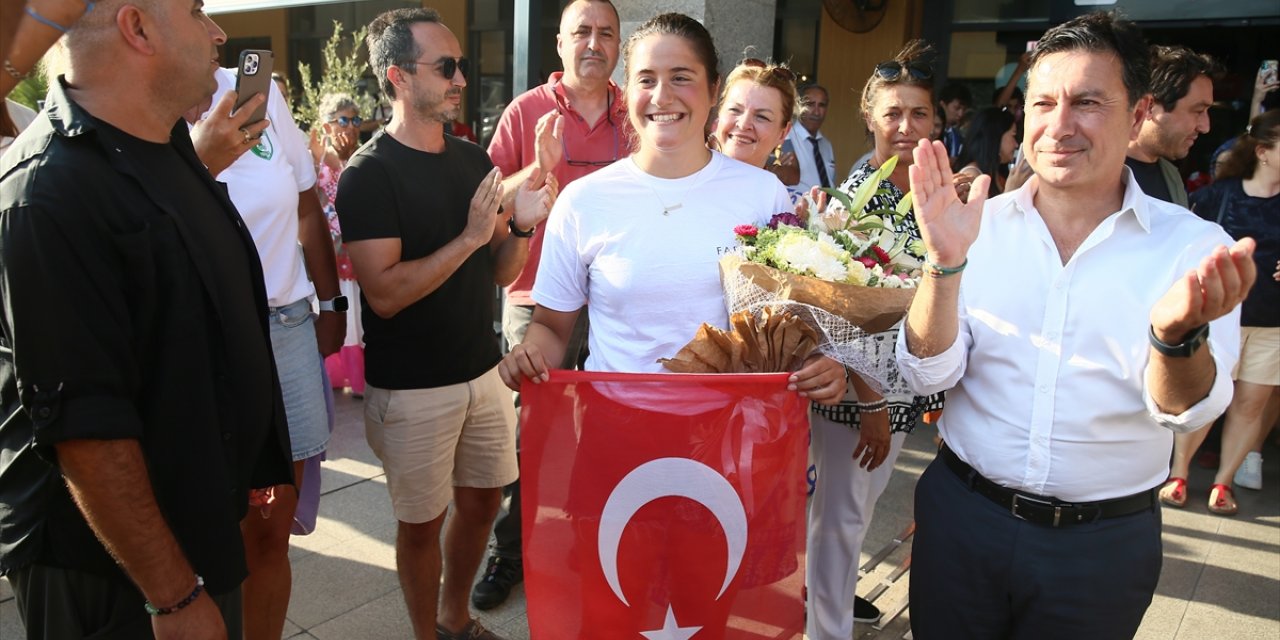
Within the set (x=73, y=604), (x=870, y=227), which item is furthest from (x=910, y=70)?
(x=73, y=604)

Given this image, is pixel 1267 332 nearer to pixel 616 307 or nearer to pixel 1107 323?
pixel 1107 323

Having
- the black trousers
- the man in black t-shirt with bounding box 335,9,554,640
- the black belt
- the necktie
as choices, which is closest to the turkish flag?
the black trousers

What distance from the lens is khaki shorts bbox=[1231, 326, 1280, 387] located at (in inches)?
211

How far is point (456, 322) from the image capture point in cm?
326

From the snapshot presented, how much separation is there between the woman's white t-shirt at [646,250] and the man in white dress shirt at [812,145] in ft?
10.9

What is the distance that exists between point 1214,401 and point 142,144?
97.0 inches

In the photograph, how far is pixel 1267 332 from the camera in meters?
5.43

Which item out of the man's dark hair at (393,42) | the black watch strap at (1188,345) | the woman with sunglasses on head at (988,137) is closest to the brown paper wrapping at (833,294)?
the black watch strap at (1188,345)

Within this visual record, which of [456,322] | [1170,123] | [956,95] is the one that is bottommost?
[456,322]

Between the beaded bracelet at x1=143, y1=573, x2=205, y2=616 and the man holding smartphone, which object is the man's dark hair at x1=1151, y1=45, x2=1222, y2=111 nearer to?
the man holding smartphone

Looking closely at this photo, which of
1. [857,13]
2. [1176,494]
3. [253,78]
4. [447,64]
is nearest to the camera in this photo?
[253,78]

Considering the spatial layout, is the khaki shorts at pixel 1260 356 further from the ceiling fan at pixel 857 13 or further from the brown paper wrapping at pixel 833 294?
the ceiling fan at pixel 857 13

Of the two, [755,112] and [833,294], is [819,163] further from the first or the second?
[833,294]

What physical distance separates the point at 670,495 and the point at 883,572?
227 cm
